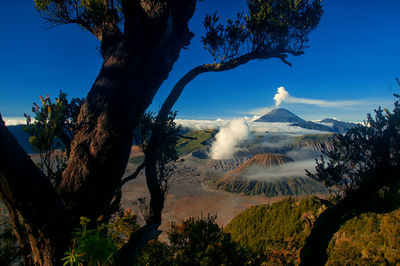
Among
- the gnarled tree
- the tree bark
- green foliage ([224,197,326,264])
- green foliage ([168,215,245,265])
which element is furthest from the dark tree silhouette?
green foliage ([224,197,326,264])

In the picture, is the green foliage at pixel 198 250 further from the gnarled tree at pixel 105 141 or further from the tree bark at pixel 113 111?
the tree bark at pixel 113 111

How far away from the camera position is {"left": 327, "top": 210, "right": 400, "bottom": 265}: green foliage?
7.64 meters

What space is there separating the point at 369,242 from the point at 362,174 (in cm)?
415

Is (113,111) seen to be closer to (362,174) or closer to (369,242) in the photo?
(362,174)

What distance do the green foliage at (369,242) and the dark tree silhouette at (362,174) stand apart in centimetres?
104

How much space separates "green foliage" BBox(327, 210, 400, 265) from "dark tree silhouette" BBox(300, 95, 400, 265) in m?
1.04

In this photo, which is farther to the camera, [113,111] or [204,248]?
[204,248]

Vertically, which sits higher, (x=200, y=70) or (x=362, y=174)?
(x=200, y=70)

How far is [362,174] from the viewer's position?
23.9 ft

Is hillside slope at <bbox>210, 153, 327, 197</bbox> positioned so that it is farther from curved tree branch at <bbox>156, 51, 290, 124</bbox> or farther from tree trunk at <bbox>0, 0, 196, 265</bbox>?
tree trunk at <bbox>0, 0, 196, 265</bbox>

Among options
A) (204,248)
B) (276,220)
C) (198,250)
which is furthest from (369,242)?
(276,220)

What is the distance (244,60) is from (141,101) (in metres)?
4.32

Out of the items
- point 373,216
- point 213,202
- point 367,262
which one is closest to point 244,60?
point 367,262

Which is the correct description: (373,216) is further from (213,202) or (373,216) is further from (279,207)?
(213,202)
